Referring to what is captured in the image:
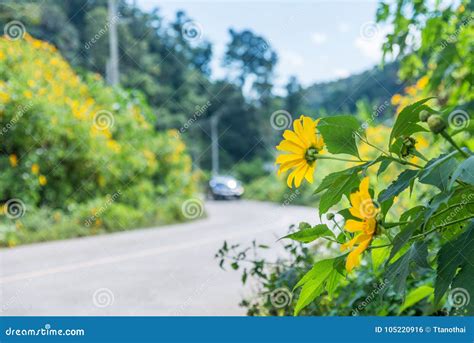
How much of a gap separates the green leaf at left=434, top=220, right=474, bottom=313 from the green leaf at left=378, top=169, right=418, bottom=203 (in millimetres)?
96

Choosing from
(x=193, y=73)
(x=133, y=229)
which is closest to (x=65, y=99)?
(x=133, y=229)

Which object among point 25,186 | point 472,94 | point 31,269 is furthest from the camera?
point 25,186

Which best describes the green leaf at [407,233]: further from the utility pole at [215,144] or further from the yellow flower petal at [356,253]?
the utility pole at [215,144]

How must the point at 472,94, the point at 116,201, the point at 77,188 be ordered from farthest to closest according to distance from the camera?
the point at 116,201
the point at 77,188
the point at 472,94

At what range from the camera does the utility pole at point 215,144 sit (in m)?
17.9

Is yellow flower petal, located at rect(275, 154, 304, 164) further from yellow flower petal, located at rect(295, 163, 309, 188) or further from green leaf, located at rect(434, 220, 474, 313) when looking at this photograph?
green leaf, located at rect(434, 220, 474, 313)

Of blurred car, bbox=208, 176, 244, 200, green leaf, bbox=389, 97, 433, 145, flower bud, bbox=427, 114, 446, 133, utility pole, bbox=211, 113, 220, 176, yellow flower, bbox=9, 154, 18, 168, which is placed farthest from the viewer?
utility pole, bbox=211, 113, 220, 176

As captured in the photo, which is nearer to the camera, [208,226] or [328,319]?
[328,319]

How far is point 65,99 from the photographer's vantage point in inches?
316

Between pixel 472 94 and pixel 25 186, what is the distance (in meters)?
6.10

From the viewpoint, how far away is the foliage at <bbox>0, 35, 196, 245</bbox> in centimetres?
679

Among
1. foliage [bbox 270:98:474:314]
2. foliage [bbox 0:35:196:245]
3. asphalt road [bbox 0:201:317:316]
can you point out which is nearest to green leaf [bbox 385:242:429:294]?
foliage [bbox 270:98:474:314]

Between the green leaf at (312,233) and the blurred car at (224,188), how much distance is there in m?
15.5

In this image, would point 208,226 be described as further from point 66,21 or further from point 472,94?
point 66,21
